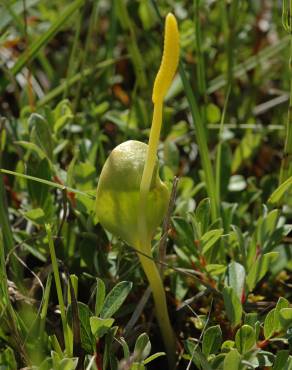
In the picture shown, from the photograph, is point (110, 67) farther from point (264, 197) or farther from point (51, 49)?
point (264, 197)

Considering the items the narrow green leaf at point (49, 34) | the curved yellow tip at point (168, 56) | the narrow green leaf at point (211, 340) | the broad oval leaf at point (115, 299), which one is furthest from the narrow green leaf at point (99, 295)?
the narrow green leaf at point (49, 34)

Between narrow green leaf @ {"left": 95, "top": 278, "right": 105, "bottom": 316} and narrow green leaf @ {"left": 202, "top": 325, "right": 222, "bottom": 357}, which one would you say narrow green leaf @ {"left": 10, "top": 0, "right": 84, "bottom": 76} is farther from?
narrow green leaf @ {"left": 202, "top": 325, "right": 222, "bottom": 357}

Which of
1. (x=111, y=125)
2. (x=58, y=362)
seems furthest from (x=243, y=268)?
(x=111, y=125)

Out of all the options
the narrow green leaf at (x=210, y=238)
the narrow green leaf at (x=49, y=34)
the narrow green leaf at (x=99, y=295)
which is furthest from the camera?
the narrow green leaf at (x=49, y=34)

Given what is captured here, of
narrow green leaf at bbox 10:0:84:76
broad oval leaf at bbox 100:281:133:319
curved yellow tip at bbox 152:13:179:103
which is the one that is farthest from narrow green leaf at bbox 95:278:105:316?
narrow green leaf at bbox 10:0:84:76

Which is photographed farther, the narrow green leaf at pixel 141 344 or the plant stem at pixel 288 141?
the plant stem at pixel 288 141

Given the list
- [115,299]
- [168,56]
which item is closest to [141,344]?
[115,299]

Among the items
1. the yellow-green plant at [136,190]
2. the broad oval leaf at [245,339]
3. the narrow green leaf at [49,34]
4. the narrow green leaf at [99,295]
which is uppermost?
the narrow green leaf at [49,34]

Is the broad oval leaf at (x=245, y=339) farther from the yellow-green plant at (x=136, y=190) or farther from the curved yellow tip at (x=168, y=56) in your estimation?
the curved yellow tip at (x=168, y=56)
